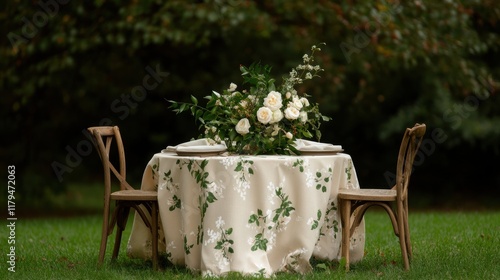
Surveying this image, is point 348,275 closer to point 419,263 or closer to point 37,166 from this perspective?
point 419,263

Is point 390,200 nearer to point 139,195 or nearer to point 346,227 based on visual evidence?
point 346,227

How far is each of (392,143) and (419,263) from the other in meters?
8.37

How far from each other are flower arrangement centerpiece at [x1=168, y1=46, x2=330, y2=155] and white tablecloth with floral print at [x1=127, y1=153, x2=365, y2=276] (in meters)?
0.29

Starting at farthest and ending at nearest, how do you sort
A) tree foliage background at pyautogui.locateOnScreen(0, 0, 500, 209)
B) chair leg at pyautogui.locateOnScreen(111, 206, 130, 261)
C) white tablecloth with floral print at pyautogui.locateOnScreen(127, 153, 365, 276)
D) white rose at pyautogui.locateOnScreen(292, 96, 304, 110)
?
1. tree foliage background at pyautogui.locateOnScreen(0, 0, 500, 209)
2. chair leg at pyautogui.locateOnScreen(111, 206, 130, 261)
3. white rose at pyautogui.locateOnScreen(292, 96, 304, 110)
4. white tablecloth with floral print at pyautogui.locateOnScreen(127, 153, 365, 276)

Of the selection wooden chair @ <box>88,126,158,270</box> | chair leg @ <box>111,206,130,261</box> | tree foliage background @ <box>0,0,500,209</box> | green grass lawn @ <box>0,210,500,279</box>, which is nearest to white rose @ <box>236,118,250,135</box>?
wooden chair @ <box>88,126,158,270</box>

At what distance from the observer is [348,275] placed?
553 centimetres

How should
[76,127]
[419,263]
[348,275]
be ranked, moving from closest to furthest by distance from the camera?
[348,275], [419,263], [76,127]

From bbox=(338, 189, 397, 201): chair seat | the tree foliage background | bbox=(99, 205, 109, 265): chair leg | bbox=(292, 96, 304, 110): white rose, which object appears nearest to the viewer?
bbox=(338, 189, 397, 201): chair seat

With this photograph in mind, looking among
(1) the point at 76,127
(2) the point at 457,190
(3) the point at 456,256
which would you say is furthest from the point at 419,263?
(1) the point at 76,127

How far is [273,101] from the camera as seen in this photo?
5.67m

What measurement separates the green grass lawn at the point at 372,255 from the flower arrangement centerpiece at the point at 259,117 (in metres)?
0.92

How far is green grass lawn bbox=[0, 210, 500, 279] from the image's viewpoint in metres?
5.66

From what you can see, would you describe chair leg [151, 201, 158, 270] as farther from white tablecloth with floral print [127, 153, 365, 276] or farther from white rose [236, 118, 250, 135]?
white rose [236, 118, 250, 135]

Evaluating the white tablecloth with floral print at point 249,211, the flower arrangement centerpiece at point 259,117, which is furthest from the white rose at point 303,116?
the white tablecloth with floral print at point 249,211
